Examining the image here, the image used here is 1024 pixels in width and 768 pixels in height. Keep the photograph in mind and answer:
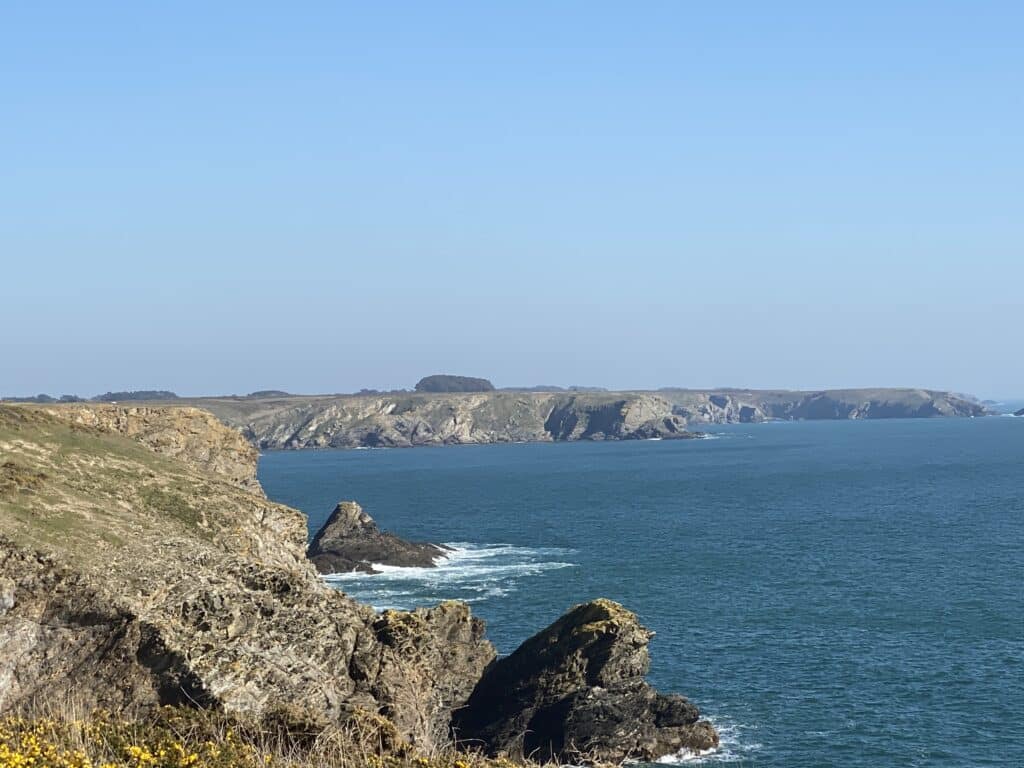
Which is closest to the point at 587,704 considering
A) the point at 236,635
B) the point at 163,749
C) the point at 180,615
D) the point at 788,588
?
the point at 236,635

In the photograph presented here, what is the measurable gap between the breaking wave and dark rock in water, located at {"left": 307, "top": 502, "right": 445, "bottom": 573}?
4.14ft

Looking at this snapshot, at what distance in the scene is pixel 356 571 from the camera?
8825cm

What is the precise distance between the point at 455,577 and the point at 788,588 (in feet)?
81.8

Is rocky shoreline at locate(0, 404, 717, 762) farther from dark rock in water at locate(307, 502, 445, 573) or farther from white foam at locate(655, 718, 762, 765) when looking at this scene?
dark rock in water at locate(307, 502, 445, 573)

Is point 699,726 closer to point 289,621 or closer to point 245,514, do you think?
point 289,621

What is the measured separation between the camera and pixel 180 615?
3784cm

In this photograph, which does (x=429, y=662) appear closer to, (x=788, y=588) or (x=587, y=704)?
(x=587, y=704)

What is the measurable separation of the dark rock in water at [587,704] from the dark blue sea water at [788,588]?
2.75 m

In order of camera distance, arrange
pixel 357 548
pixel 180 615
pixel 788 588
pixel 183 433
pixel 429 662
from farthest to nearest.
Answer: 1. pixel 357 548
2. pixel 183 433
3. pixel 788 588
4. pixel 429 662
5. pixel 180 615

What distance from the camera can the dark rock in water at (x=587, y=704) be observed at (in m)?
44.2

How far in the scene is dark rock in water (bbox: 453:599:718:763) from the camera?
4419 cm

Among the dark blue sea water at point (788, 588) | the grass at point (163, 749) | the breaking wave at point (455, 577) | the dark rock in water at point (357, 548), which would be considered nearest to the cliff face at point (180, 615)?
the grass at point (163, 749)

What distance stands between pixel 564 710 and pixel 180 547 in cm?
1725

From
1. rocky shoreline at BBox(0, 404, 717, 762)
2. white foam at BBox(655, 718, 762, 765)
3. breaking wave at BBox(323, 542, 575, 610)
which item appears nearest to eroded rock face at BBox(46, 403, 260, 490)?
breaking wave at BBox(323, 542, 575, 610)
